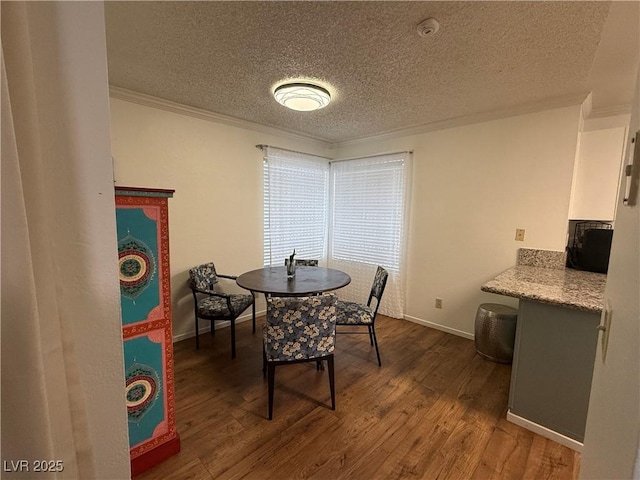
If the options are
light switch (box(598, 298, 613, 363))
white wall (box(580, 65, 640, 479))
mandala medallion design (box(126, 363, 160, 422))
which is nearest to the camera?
white wall (box(580, 65, 640, 479))

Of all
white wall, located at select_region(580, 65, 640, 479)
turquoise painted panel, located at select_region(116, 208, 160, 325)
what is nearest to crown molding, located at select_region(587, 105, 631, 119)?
→ white wall, located at select_region(580, 65, 640, 479)

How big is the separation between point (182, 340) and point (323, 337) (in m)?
1.91

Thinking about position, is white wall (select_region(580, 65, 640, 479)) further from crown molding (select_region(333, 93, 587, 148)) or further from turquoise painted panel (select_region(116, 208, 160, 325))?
crown molding (select_region(333, 93, 587, 148))

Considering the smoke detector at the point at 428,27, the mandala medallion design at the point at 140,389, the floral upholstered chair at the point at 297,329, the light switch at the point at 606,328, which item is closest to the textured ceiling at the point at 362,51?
the smoke detector at the point at 428,27

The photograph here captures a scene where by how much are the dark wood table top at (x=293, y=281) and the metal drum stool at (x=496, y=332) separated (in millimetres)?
1350

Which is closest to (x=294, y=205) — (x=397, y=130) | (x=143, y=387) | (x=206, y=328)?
(x=397, y=130)

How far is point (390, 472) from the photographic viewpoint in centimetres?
154

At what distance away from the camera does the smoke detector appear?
59.4 inches

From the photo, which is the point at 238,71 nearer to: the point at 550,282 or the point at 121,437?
the point at 121,437

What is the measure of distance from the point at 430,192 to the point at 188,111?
9.34 feet

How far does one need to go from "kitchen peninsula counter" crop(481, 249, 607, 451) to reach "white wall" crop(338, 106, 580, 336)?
0.94 meters

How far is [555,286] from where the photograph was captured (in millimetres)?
1964

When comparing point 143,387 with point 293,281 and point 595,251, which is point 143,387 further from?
point 595,251

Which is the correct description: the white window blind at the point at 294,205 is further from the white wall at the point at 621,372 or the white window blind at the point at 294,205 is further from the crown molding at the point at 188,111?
the white wall at the point at 621,372
